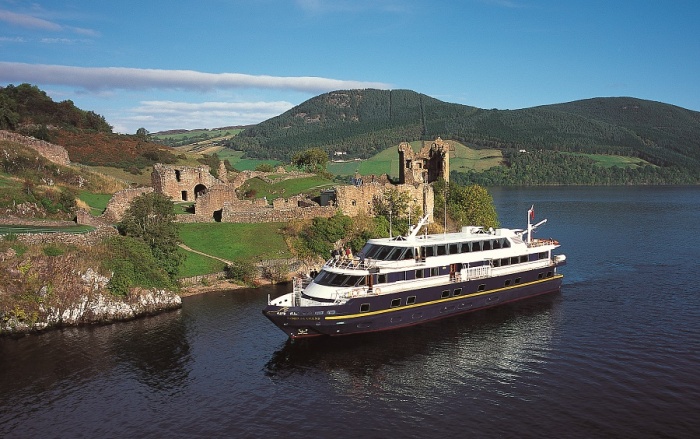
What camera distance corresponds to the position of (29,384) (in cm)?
3092

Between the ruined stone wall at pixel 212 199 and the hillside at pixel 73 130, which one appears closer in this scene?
the ruined stone wall at pixel 212 199

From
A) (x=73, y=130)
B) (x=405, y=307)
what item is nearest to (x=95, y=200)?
(x=405, y=307)

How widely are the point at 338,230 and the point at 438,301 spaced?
72.9ft

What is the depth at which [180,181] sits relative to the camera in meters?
72.5

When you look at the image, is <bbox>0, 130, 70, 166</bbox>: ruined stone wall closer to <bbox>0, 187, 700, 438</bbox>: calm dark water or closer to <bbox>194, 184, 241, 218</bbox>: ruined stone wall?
<bbox>194, 184, 241, 218</bbox>: ruined stone wall

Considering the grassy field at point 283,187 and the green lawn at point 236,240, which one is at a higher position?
the grassy field at point 283,187

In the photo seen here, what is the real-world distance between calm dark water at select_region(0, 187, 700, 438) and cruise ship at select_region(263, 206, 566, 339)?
1381mm

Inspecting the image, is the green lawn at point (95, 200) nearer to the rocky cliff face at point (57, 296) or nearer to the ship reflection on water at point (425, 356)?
the rocky cliff face at point (57, 296)

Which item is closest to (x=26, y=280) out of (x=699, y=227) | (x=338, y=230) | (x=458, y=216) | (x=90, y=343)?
(x=90, y=343)

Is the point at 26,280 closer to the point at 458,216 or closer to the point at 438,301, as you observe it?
the point at 438,301

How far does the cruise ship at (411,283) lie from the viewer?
3791 cm

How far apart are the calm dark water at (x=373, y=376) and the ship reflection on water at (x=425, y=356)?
137 millimetres

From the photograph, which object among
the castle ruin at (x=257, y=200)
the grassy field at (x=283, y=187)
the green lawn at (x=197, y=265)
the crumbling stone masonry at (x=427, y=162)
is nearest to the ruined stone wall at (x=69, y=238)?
the green lawn at (x=197, y=265)

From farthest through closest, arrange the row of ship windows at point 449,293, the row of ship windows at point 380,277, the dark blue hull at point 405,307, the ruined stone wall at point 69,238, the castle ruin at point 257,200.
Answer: the castle ruin at point 257,200 → the ruined stone wall at point 69,238 → the row of ship windows at point 380,277 → the row of ship windows at point 449,293 → the dark blue hull at point 405,307
